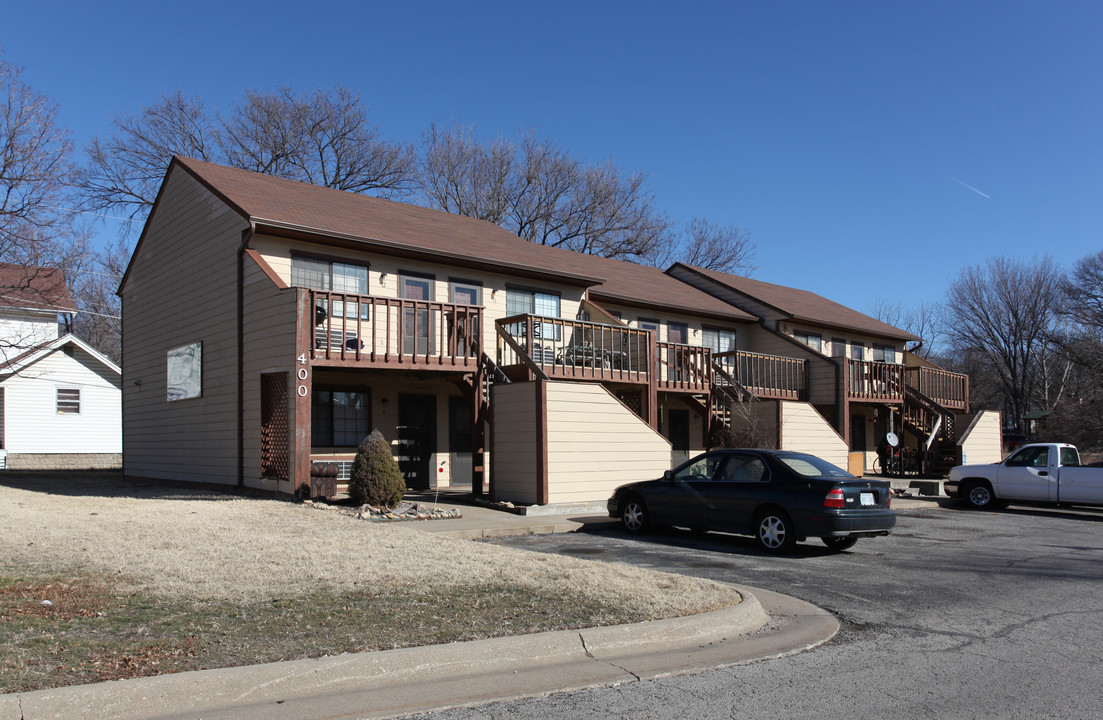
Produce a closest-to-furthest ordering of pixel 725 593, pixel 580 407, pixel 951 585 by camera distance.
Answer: pixel 725 593 < pixel 951 585 < pixel 580 407

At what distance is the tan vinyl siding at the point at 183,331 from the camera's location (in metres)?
18.4

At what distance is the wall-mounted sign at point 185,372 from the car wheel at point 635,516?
1129cm

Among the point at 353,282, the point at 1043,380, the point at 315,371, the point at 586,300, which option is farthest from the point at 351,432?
the point at 1043,380

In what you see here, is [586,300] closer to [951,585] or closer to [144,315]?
[144,315]

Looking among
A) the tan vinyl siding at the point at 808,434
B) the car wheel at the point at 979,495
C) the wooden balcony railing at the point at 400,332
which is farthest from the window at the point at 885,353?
the wooden balcony railing at the point at 400,332

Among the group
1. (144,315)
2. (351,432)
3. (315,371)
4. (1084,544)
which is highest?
(144,315)

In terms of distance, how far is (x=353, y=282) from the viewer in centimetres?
1859

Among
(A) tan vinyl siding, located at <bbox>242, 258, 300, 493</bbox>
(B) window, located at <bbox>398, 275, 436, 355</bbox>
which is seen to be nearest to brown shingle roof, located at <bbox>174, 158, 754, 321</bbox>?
(A) tan vinyl siding, located at <bbox>242, 258, 300, 493</bbox>

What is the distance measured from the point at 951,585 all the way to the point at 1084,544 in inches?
212

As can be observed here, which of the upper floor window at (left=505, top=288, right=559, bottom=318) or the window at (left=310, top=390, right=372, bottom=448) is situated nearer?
the window at (left=310, top=390, right=372, bottom=448)

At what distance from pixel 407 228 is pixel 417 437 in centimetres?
515

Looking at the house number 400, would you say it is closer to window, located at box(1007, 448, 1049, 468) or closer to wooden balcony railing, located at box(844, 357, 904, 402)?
window, located at box(1007, 448, 1049, 468)

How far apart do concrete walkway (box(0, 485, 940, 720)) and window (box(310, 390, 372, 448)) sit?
43.7 feet

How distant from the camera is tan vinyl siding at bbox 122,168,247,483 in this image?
18422 millimetres
